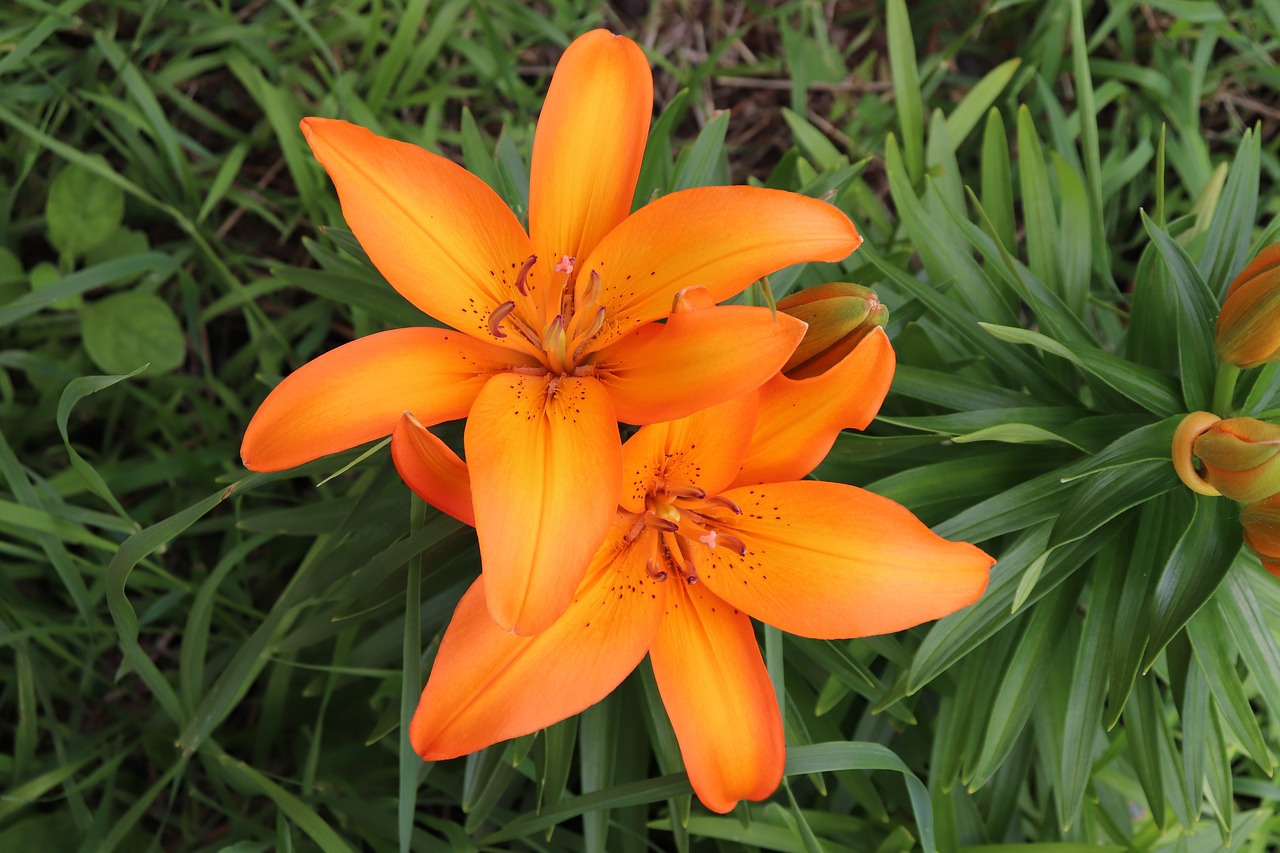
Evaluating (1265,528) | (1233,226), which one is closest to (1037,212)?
(1233,226)

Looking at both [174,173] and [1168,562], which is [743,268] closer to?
[1168,562]

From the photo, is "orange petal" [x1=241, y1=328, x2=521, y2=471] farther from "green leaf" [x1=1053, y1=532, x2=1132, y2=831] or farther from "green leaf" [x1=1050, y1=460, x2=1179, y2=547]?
"green leaf" [x1=1053, y1=532, x2=1132, y2=831]

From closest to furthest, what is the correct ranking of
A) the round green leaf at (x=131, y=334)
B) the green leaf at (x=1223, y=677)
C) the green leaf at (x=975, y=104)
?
1. the green leaf at (x=1223, y=677)
2. the round green leaf at (x=131, y=334)
3. the green leaf at (x=975, y=104)

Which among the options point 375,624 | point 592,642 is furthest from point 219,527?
point 592,642

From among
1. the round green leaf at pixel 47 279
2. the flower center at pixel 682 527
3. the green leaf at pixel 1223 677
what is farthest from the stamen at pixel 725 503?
the round green leaf at pixel 47 279

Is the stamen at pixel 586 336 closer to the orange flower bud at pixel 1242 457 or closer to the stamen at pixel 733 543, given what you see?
the stamen at pixel 733 543

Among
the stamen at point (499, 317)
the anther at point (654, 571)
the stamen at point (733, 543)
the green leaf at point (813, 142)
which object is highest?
the stamen at point (499, 317)
